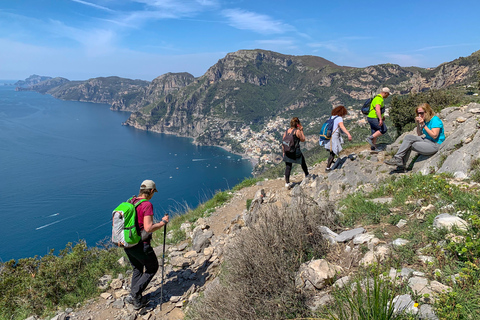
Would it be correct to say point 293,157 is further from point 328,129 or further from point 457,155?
point 457,155

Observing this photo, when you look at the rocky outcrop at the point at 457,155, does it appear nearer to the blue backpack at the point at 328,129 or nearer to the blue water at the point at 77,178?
the blue backpack at the point at 328,129

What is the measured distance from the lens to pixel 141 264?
4.27m

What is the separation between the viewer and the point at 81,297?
463 centimetres

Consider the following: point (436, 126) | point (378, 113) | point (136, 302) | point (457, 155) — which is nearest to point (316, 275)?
point (136, 302)

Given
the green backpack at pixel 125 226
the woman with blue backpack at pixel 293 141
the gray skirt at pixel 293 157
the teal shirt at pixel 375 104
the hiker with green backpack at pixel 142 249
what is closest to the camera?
the green backpack at pixel 125 226

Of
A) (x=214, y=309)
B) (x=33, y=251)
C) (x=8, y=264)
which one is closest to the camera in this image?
(x=214, y=309)

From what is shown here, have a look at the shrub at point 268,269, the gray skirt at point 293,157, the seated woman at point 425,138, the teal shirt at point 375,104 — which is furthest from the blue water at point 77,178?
the shrub at point 268,269

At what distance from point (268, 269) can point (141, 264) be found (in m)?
2.51

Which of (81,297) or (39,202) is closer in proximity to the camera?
(81,297)

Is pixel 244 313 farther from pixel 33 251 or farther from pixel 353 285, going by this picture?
pixel 33 251

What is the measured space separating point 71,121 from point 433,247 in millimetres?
220591

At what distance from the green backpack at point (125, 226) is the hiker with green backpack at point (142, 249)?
9 cm

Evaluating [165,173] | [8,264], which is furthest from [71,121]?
[8,264]

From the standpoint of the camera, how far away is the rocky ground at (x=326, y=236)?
3.14 m
